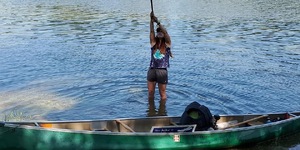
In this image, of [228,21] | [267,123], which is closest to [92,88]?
[267,123]

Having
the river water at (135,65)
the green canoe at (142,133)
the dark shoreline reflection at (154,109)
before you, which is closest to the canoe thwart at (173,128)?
the green canoe at (142,133)

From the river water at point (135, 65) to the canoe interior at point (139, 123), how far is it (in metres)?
0.84

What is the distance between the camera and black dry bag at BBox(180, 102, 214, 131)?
970 cm

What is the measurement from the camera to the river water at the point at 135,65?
13.2 metres

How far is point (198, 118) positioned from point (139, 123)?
58.3 inches

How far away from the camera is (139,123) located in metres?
10.3

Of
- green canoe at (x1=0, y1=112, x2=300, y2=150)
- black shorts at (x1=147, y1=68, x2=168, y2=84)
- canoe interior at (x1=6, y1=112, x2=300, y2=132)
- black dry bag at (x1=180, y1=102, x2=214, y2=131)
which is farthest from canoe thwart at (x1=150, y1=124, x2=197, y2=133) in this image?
black shorts at (x1=147, y1=68, x2=168, y2=84)

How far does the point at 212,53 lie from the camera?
67.7 ft

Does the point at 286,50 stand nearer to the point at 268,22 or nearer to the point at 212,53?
the point at 212,53

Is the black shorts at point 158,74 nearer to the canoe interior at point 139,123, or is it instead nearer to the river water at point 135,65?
the river water at point 135,65

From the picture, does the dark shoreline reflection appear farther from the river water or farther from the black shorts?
the black shorts

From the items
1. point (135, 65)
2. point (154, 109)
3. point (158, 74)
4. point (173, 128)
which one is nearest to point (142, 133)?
point (173, 128)

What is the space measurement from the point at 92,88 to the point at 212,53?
7779 mm

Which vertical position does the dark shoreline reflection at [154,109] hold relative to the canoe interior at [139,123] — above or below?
below
